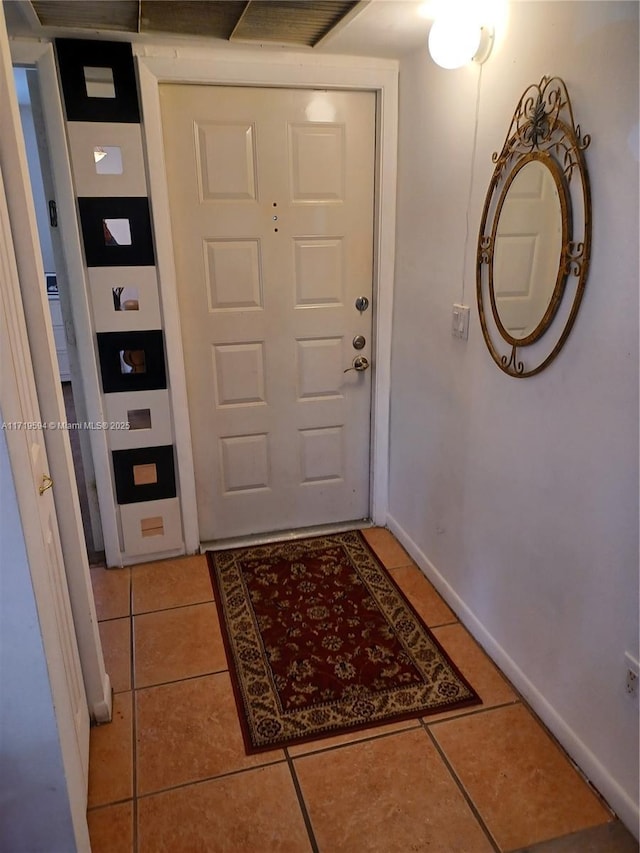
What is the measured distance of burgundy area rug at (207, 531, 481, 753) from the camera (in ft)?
6.07

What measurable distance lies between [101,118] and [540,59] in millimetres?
1519

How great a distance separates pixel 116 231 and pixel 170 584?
148cm

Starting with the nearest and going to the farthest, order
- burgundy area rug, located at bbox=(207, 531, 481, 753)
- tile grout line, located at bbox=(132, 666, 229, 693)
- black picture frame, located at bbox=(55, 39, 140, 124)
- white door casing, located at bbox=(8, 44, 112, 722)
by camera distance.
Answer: white door casing, located at bbox=(8, 44, 112, 722) < burgundy area rug, located at bbox=(207, 531, 481, 753) < tile grout line, located at bbox=(132, 666, 229, 693) < black picture frame, located at bbox=(55, 39, 140, 124)

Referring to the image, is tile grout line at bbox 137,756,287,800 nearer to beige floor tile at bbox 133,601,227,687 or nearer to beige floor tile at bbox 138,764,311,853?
beige floor tile at bbox 138,764,311,853

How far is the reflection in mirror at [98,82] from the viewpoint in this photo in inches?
82.5

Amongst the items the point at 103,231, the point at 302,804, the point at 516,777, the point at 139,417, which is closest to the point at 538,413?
the point at 516,777

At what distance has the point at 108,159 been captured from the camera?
2182 millimetres

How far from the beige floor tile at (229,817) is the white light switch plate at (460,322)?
1.51 m

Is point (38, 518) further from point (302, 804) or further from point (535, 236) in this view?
point (535, 236)

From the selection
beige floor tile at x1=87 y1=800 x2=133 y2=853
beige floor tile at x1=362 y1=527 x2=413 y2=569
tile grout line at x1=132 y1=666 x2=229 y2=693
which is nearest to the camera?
beige floor tile at x1=87 y1=800 x2=133 y2=853

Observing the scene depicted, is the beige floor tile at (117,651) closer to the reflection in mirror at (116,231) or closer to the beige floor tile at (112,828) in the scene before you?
the beige floor tile at (112,828)

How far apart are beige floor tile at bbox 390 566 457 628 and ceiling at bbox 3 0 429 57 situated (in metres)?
2.12

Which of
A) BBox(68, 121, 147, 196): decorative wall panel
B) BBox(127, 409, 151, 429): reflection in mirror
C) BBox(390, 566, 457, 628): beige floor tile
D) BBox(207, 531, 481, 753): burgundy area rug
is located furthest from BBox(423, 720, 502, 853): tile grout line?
BBox(68, 121, 147, 196): decorative wall panel

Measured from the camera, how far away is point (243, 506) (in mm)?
2832
